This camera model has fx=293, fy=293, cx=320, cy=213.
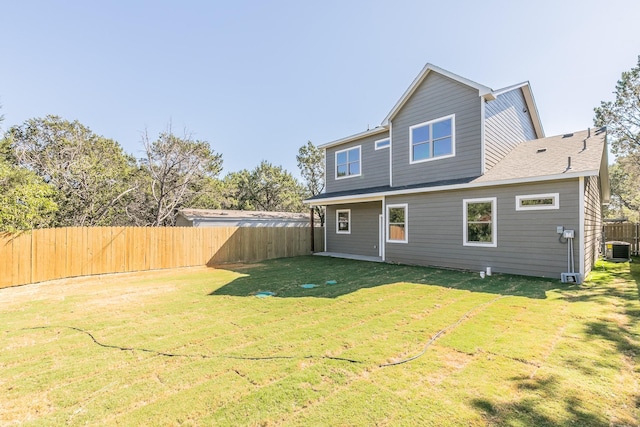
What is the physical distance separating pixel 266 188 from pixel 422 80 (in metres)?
20.9

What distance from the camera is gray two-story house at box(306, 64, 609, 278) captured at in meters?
7.61

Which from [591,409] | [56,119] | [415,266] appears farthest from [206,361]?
[56,119]

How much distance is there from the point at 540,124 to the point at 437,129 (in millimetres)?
6482

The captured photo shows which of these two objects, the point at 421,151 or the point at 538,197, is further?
the point at 421,151

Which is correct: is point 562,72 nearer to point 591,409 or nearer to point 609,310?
point 609,310

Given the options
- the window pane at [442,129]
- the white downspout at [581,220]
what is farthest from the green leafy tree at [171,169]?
the white downspout at [581,220]

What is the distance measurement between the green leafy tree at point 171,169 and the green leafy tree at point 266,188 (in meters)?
8.82

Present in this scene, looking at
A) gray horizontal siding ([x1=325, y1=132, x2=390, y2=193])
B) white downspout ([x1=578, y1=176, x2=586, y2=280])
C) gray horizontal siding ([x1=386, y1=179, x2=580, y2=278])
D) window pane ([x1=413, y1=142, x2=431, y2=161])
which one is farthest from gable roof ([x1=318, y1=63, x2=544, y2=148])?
white downspout ([x1=578, y1=176, x2=586, y2=280])

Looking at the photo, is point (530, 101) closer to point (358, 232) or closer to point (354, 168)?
point (354, 168)

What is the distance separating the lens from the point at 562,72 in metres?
11.5

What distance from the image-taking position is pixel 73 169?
531 inches

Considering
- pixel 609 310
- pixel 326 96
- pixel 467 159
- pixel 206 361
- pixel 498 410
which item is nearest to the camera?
pixel 498 410

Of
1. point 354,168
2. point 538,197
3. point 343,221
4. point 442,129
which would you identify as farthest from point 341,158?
point 538,197

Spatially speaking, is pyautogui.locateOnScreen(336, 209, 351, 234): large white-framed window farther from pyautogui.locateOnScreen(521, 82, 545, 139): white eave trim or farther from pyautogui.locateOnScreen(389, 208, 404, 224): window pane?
pyautogui.locateOnScreen(521, 82, 545, 139): white eave trim
